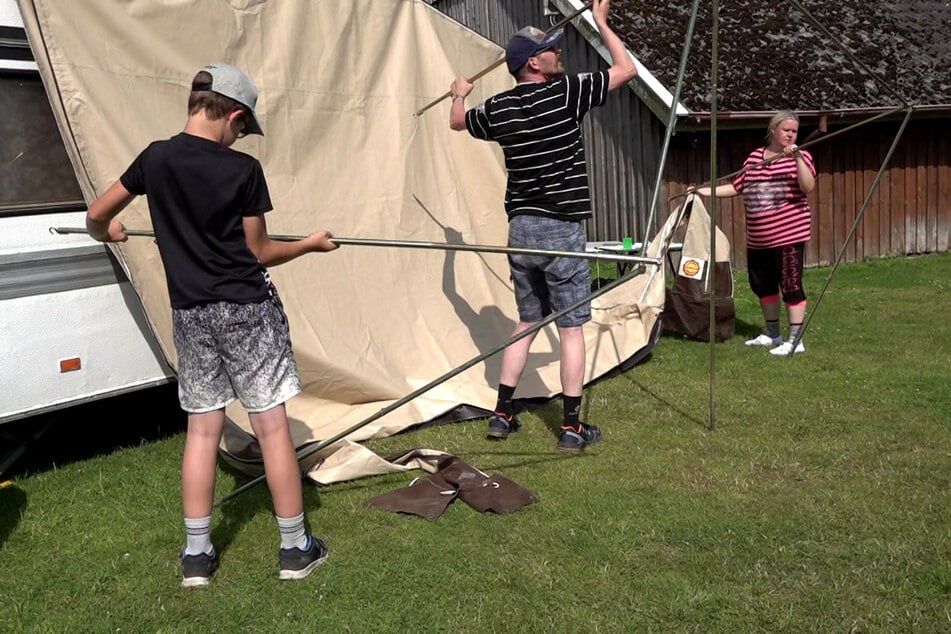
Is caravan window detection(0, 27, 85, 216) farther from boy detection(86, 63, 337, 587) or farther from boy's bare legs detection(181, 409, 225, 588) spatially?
boy's bare legs detection(181, 409, 225, 588)

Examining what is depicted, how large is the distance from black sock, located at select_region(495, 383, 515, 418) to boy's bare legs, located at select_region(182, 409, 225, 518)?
1.76 m

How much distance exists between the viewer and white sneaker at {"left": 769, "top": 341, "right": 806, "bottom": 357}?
5.94m

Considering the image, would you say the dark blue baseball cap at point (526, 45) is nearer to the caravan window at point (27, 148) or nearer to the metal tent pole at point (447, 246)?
the metal tent pole at point (447, 246)

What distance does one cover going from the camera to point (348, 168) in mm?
5391

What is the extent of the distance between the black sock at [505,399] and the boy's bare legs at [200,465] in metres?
1.76

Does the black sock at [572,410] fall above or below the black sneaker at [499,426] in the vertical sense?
above

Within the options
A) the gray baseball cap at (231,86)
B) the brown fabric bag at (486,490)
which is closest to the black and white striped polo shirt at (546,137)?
the brown fabric bag at (486,490)

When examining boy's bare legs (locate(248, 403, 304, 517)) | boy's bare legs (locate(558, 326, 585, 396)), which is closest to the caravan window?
boy's bare legs (locate(248, 403, 304, 517))

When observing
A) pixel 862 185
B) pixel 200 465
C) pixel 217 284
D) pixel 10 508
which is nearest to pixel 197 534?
pixel 200 465

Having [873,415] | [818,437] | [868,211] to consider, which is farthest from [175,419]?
[868,211]

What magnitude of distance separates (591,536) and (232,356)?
145cm

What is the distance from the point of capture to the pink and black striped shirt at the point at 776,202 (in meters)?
6.04

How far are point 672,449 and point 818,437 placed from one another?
713 millimetres

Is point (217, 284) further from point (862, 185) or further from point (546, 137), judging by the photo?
point (862, 185)
